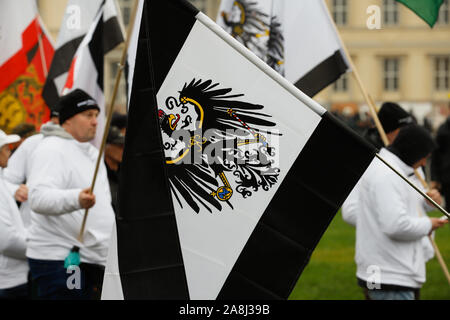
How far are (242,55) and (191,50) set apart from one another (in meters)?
0.22

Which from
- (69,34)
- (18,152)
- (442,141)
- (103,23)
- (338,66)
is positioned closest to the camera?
(338,66)

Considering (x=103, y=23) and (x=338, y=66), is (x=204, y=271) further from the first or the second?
(x=103, y=23)

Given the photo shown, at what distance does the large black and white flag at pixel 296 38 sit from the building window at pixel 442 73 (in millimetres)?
37452

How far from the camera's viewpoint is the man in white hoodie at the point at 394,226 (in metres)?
4.52

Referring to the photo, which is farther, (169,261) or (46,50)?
(46,50)

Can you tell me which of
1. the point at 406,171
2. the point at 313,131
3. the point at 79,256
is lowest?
the point at 79,256

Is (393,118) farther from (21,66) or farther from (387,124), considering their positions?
(21,66)

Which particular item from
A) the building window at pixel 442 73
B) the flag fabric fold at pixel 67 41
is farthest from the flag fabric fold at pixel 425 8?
the building window at pixel 442 73

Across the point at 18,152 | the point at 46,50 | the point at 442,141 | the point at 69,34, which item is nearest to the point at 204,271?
the point at 18,152

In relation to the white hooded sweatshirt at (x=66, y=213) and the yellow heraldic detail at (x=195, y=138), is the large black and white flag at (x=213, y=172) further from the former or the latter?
the white hooded sweatshirt at (x=66, y=213)

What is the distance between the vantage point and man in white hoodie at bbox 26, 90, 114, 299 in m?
4.68

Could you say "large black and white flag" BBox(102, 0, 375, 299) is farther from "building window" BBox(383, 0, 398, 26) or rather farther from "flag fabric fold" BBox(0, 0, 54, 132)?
"building window" BBox(383, 0, 398, 26)

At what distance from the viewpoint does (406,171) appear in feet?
15.5

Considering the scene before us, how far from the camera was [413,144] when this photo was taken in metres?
4.71
